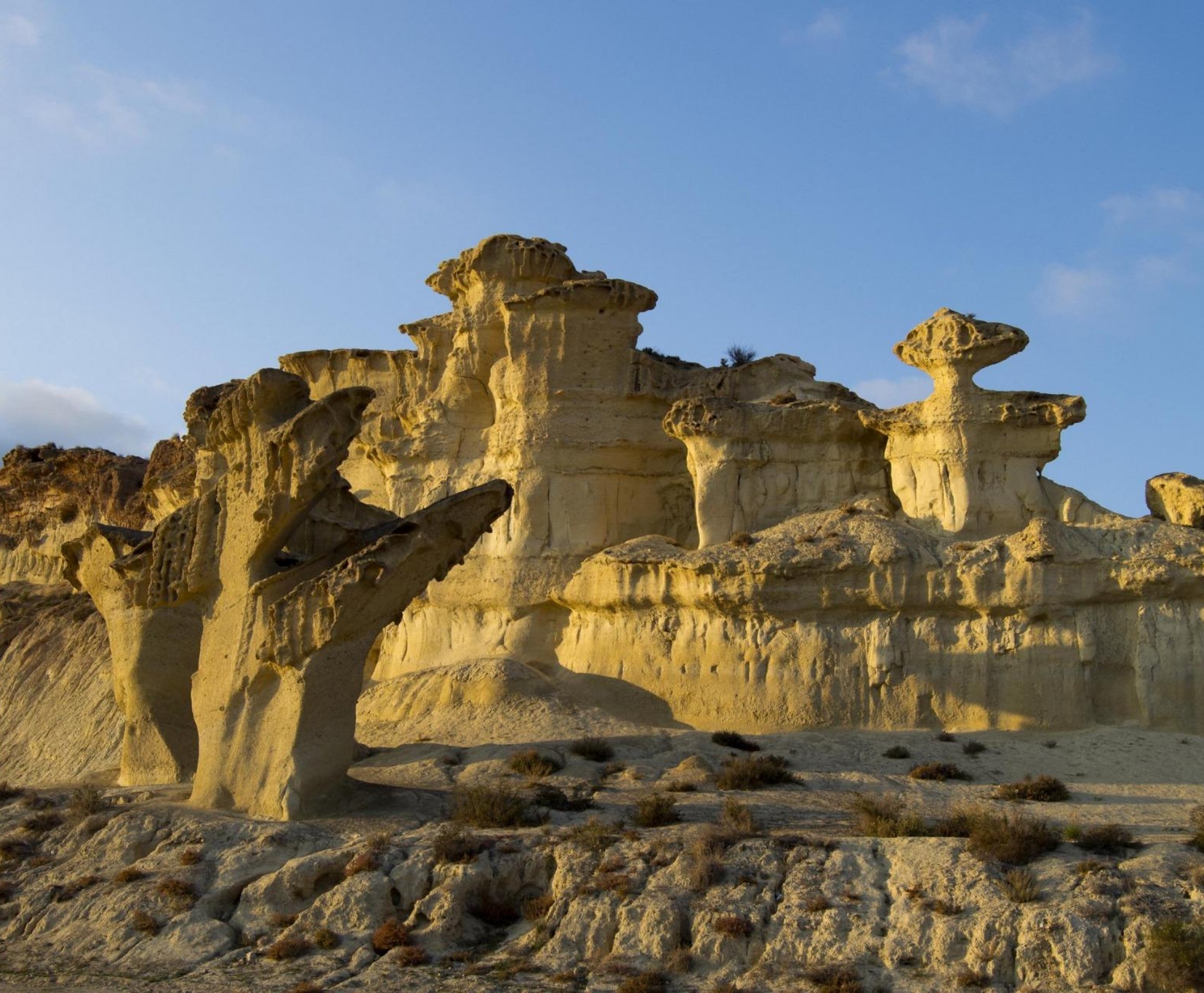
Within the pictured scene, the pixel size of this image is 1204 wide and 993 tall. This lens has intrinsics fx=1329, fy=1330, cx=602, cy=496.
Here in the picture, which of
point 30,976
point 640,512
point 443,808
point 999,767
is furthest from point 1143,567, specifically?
point 30,976

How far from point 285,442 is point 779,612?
10331mm

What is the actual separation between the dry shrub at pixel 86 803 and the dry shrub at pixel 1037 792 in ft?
43.2

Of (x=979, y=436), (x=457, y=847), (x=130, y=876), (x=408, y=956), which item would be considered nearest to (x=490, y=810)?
(x=457, y=847)

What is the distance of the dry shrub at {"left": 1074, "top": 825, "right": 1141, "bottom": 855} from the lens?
15.2m

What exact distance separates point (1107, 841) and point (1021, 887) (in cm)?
193

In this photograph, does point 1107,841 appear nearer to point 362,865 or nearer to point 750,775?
point 750,775

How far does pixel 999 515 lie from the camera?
26094 mm

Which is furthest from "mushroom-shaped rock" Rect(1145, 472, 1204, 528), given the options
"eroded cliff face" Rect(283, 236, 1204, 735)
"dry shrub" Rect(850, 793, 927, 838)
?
"dry shrub" Rect(850, 793, 927, 838)

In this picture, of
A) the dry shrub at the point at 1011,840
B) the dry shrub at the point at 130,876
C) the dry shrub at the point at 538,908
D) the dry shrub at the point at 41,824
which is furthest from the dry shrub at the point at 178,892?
the dry shrub at the point at 1011,840

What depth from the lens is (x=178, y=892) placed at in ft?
52.9

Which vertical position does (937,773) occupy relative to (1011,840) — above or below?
above

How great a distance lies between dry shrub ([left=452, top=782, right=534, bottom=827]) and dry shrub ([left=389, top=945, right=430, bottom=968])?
297 cm

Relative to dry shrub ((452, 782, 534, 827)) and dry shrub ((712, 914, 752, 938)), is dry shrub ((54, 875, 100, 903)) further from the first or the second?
dry shrub ((712, 914, 752, 938))

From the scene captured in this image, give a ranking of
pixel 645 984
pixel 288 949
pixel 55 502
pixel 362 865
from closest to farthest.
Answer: pixel 645 984, pixel 288 949, pixel 362 865, pixel 55 502
